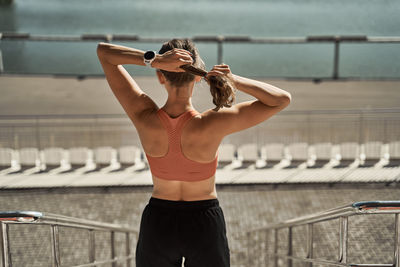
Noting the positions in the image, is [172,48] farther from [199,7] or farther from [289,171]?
[199,7]

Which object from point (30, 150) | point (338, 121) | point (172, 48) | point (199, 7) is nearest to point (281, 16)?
point (199, 7)

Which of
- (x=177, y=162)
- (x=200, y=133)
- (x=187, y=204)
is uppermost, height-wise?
(x=200, y=133)

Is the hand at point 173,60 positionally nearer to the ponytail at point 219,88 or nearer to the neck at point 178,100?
the ponytail at point 219,88

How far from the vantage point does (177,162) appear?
1932mm

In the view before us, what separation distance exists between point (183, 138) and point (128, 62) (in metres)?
0.39

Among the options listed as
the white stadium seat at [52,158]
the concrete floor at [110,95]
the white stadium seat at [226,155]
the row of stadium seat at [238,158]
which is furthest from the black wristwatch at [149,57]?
the concrete floor at [110,95]

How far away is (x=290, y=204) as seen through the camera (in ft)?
26.7

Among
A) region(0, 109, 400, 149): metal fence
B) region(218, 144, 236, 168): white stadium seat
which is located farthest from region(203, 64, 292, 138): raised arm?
region(0, 109, 400, 149): metal fence

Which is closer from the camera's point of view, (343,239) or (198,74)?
(198,74)

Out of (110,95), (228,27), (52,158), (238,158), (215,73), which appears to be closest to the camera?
(215,73)

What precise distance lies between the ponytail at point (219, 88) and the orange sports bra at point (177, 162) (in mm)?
133

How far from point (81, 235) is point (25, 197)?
7.43ft

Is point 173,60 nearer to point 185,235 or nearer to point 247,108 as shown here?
point 247,108

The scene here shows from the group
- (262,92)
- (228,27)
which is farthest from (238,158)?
(228,27)
